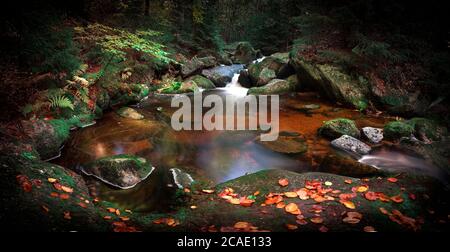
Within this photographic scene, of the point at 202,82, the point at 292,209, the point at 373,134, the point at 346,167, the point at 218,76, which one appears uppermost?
the point at 218,76

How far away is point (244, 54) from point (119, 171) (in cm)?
2326

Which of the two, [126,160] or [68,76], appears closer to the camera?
[126,160]

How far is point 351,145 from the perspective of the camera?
741 cm

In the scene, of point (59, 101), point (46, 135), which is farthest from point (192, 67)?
point (46, 135)

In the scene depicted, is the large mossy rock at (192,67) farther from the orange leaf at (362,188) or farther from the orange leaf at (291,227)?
the orange leaf at (291,227)

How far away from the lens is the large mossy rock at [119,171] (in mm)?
5301

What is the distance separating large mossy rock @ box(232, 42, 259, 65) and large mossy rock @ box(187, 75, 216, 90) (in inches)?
412

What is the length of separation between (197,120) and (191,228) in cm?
654

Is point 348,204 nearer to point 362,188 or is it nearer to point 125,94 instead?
point 362,188

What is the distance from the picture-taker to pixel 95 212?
3699 millimetres

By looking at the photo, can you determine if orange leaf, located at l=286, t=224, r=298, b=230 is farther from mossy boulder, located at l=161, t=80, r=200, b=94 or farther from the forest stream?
mossy boulder, located at l=161, t=80, r=200, b=94

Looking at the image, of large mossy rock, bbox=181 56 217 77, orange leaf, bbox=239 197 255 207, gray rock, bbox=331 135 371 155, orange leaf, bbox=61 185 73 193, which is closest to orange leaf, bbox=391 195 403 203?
orange leaf, bbox=239 197 255 207
